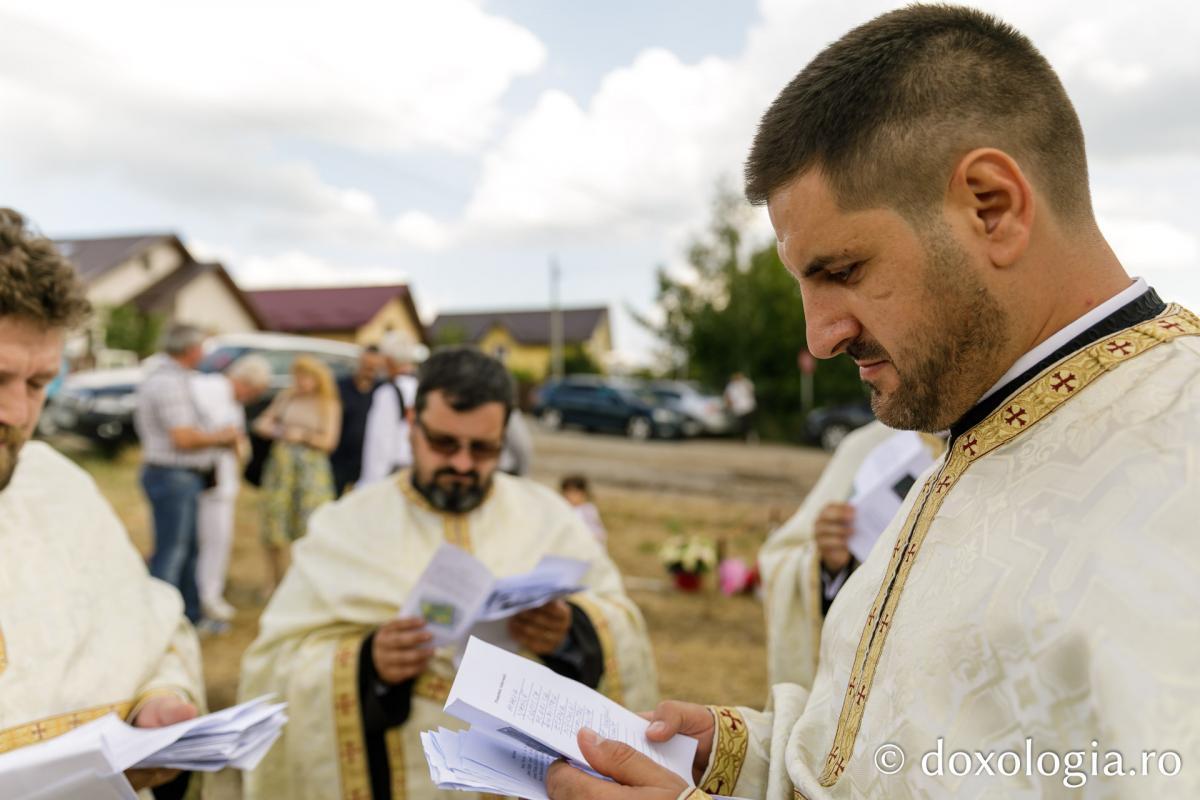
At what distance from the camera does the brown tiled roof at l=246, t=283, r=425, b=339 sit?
133ft

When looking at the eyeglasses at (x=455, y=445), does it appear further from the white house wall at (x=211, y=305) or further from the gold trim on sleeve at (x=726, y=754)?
the white house wall at (x=211, y=305)

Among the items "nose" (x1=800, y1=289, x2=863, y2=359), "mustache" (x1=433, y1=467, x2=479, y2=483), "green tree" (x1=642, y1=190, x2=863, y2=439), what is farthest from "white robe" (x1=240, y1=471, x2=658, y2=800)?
"green tree" (x1=642, y1=190, x2=863, y2=439)

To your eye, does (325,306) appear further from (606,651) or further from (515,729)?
(515,729)

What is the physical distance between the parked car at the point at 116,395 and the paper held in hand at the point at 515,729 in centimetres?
1108

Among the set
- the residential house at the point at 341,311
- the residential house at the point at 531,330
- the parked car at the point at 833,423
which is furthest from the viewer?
the residential house at the point at 531,330

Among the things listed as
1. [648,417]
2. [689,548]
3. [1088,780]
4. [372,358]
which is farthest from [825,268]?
[648,417]

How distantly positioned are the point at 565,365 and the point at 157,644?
136ft

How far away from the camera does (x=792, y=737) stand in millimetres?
1631

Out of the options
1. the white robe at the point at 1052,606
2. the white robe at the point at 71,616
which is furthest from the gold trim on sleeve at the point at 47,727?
the white robe at the point at 1052,606

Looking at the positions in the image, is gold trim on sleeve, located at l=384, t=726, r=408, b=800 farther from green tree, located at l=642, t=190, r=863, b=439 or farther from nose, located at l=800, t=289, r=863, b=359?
green tree, located at l=642, t=190, r=863, b=439

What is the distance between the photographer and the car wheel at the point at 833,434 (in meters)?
19.8

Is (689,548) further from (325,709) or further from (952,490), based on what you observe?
(952,490)

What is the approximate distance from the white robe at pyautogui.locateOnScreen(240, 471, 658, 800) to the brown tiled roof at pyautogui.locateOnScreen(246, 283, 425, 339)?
38226 mm

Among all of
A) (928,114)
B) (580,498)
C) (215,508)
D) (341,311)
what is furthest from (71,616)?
(341,311)
